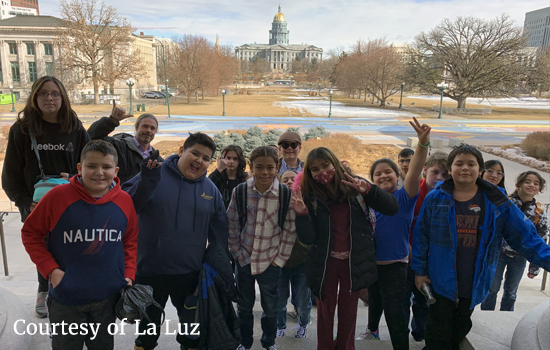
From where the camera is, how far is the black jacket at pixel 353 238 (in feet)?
8.55

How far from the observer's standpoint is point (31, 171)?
9.48ft

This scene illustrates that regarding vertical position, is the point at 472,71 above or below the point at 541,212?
above

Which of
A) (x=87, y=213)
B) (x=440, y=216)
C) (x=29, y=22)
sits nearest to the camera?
(x=87, y=213)

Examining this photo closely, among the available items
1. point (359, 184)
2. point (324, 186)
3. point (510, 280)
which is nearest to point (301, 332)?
point (324, 186)

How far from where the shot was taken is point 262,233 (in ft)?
9.27

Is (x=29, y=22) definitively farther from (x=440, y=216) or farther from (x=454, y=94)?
(x=440, y=216)

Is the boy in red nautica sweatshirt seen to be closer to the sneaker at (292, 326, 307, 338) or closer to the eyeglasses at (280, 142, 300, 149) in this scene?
the sneaker at (292, 326, 307, 338)

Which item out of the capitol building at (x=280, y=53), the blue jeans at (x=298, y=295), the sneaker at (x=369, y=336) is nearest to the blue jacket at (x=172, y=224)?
the blue jeans at (x=298, y=295)

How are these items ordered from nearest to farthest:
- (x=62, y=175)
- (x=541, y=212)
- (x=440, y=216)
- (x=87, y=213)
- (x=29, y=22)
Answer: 1. (x=87, y=213)
2. (x=440, y=216)
3. (x=62, y=175)
4. (x=541, y=212)
5. (x=29, y=22)

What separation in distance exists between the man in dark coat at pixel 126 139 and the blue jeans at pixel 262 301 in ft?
4.25

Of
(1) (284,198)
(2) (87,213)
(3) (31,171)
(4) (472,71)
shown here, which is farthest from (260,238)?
(4) (472,71)

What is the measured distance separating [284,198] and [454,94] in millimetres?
48977

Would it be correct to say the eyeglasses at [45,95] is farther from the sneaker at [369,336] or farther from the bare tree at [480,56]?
the bare tree at [480,56]

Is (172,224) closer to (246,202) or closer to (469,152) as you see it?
(246,202)
